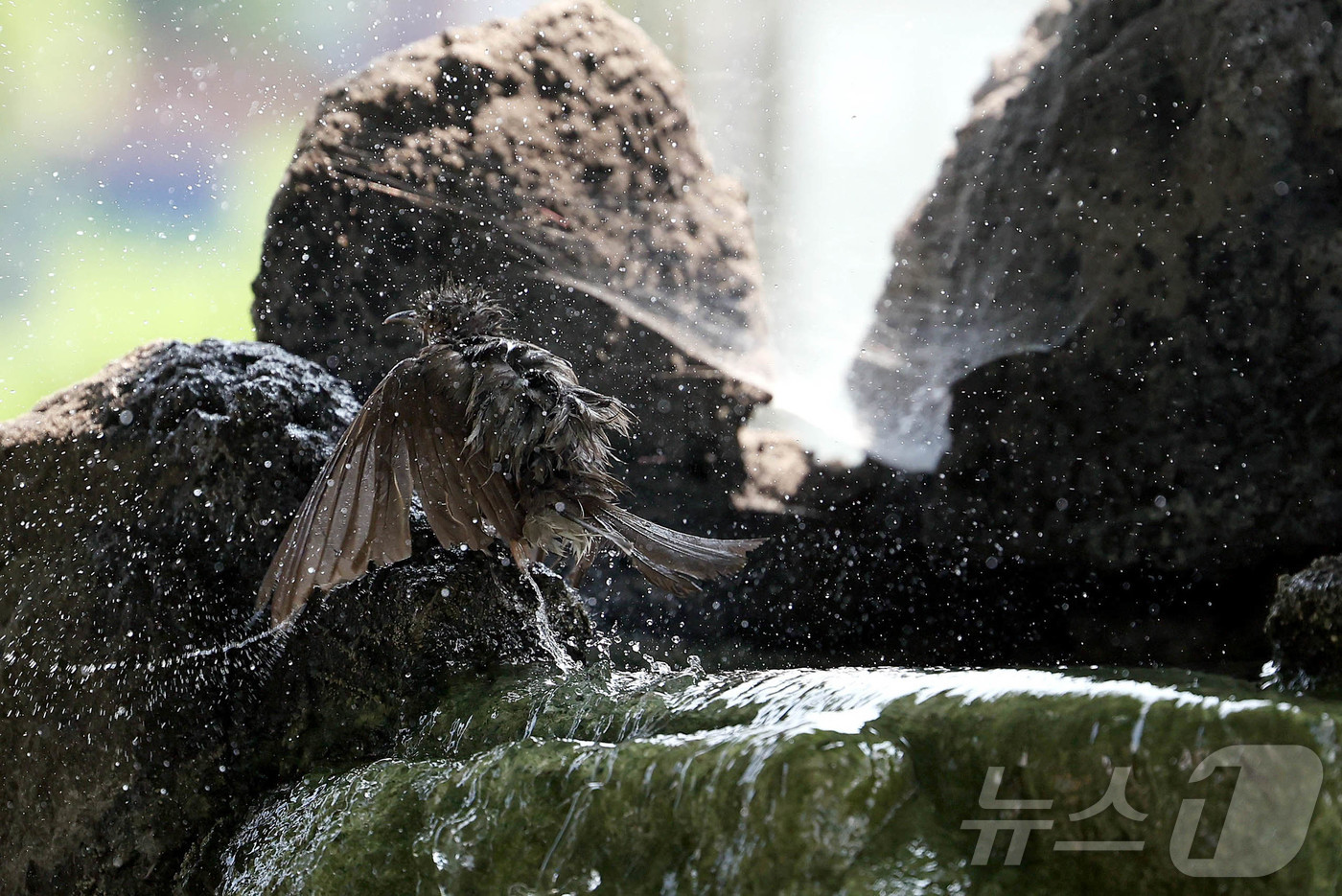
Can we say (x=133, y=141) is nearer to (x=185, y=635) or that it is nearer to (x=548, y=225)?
(x=548, y=225)

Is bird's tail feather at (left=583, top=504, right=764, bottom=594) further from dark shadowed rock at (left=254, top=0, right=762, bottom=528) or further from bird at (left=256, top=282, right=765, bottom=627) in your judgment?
dark shadowed rock at (left=254, top=0, right=762, bottom=528)


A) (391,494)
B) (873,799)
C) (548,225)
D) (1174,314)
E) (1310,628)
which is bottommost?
(873,799)

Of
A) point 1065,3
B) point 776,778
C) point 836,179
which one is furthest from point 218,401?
point 836,179

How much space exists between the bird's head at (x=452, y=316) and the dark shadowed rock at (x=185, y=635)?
0.39m

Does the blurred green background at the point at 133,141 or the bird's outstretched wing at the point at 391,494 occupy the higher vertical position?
the blurred green background at the point at 133,141

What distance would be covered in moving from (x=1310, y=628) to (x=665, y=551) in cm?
126

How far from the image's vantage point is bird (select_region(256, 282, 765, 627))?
214 centimetres

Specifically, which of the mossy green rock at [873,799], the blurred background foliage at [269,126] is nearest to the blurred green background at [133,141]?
the blurred background foliage at [269,126]

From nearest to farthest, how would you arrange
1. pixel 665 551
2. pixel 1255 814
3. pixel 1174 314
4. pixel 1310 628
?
pixel 1255 814 → pixel 1310 628 → pixel 665 551 → pixel 1174 314

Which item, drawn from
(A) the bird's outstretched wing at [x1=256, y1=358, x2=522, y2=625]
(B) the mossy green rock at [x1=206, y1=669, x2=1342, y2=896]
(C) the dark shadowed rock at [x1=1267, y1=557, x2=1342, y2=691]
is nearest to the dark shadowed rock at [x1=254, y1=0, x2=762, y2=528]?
(A) the bird's outstretched wing at [x1=256, y1=358, x2=522, y2=625]

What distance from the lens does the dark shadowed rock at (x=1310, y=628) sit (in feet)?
5.08

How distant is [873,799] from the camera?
1295 mm

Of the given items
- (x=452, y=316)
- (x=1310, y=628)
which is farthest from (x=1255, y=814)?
(x=452, y=316)

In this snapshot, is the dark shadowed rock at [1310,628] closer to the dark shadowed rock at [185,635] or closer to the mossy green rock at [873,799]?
the mossy green rock at [873,799]
